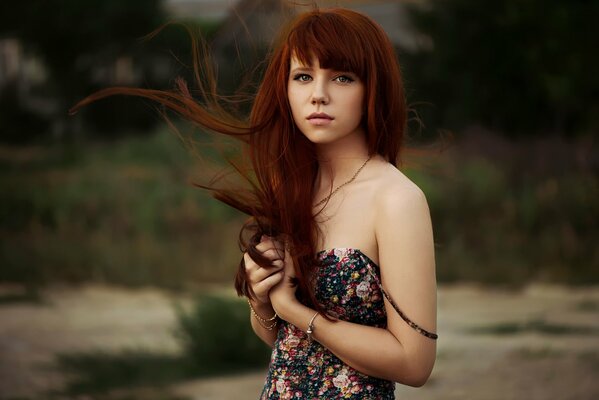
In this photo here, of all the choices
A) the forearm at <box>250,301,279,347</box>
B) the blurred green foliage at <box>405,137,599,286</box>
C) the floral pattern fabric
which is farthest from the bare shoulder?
the blurred green foliage at <box>405,137,599,286</box>

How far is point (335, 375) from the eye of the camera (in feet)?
6.33

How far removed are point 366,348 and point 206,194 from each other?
980 centimetres

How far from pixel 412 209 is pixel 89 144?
1086 cm

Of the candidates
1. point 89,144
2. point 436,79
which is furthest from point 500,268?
point 89,144

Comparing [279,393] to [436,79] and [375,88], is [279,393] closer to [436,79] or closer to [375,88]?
[375,88]

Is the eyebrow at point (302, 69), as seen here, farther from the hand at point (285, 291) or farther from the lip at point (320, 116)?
the hand at point (285, 291)

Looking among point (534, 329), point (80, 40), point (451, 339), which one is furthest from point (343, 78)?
point (80, 40)

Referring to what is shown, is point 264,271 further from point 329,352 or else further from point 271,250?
point 329,352

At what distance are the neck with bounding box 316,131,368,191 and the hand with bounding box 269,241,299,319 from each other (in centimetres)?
18

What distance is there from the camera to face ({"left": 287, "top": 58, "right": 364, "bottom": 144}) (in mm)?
1917

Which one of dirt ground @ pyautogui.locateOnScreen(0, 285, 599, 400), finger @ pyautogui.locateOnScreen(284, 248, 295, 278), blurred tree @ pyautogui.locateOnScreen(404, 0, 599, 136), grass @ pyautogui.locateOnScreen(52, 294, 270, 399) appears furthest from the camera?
blurred tree @ pyautogui.locateOnScreen(404, 0, 599, 136)

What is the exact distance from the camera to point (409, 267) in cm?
184

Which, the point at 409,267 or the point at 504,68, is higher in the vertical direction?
the point at 504,68

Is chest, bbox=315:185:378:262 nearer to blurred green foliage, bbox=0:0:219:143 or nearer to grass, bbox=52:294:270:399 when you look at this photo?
grass, bbox=52:294:270:399
